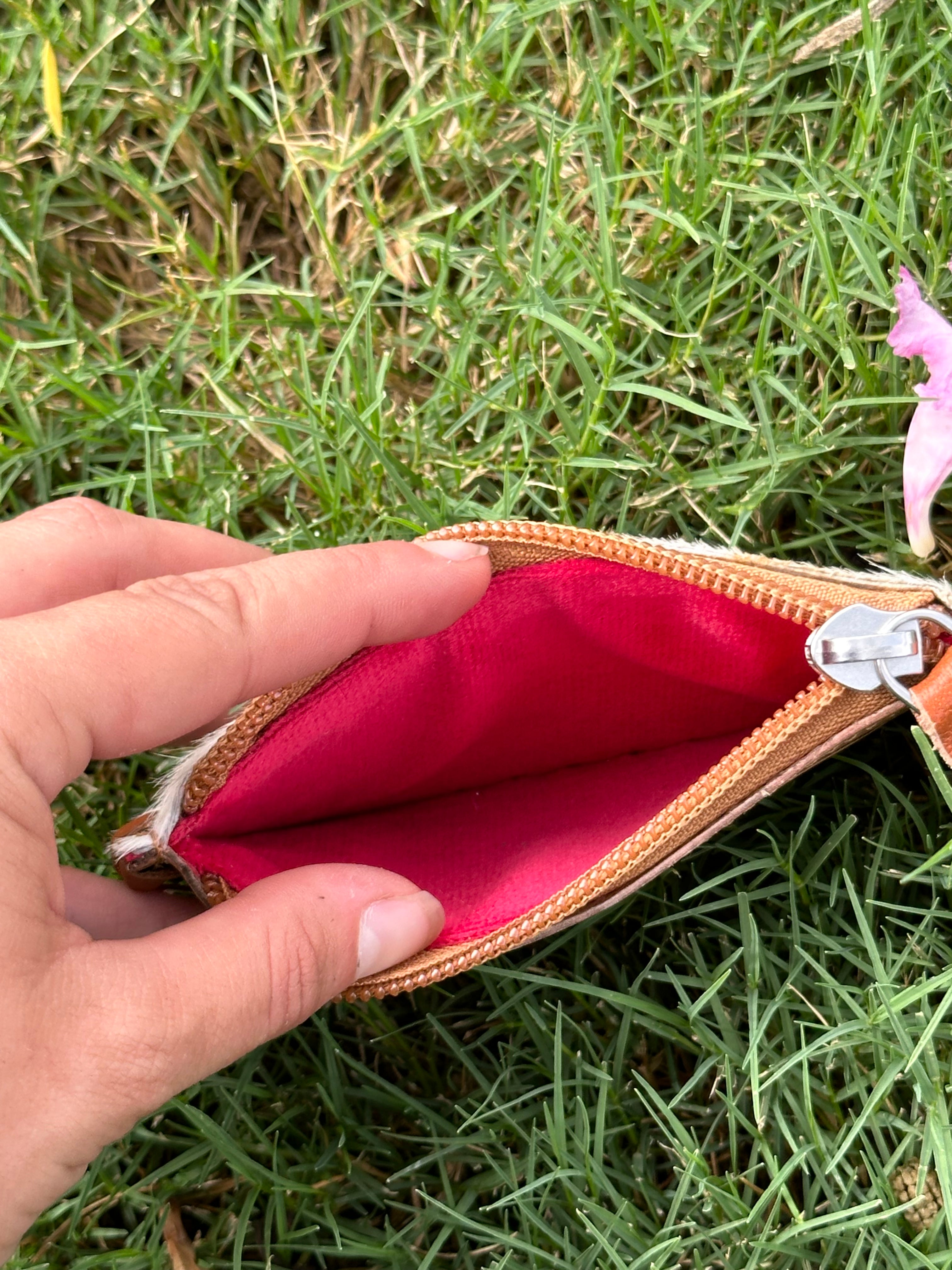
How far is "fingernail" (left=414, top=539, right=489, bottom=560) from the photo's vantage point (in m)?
1.17

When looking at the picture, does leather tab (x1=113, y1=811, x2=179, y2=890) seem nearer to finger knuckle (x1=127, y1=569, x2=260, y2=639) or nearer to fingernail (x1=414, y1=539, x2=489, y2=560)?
finger knuckle (x1=127, y1=569, x2=260, y2=639)

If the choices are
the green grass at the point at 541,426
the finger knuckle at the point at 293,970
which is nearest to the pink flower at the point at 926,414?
the green grass at the point at 541,426

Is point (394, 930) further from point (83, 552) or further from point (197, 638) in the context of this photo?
point (83, 552)

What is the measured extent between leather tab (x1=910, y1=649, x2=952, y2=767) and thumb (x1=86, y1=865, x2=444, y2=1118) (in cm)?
57

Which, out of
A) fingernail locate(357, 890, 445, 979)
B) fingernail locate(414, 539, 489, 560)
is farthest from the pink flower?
fingernail locate(357, 890, 445, 979)

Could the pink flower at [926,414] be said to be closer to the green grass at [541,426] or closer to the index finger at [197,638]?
the green grass at [541,426]

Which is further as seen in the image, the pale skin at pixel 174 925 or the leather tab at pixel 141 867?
the leather tab at pixel 141 867

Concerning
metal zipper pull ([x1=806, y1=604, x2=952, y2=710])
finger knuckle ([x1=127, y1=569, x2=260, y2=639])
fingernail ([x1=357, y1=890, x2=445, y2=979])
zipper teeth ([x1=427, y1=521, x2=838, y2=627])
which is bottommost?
fingernail ([x1=357, y1=890, x2=445, y2=979])

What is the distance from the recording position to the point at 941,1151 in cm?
120

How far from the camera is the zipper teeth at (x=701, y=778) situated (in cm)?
112

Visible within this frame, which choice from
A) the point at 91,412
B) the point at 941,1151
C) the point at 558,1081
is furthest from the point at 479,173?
the point at 941,1151

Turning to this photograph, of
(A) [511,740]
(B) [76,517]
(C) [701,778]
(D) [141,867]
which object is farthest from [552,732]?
(B) [76,517]

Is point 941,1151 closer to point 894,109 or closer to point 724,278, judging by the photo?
point 724,278

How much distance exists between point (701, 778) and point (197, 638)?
56cm
